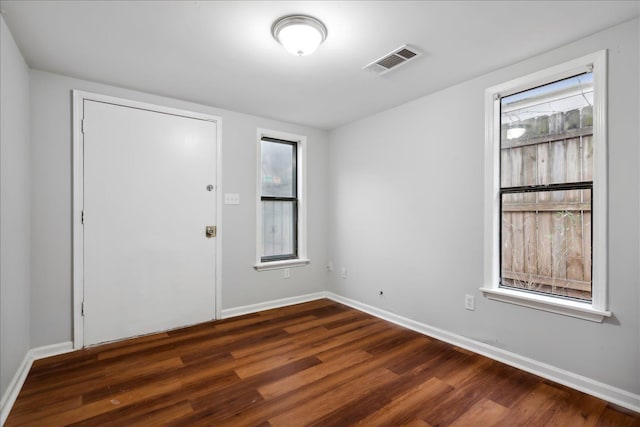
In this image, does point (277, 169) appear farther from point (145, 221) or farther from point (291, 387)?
point (291, 387)

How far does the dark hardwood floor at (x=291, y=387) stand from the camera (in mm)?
1774

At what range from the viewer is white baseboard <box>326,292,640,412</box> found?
1.88m

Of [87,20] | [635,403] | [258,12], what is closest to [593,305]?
[635,403]

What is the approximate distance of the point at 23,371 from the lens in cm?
219

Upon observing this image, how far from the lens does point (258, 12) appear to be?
1.79 metres

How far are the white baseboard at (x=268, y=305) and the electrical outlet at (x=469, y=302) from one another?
2072 millimetres

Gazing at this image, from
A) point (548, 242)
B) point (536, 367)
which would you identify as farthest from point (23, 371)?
point (548, 242)

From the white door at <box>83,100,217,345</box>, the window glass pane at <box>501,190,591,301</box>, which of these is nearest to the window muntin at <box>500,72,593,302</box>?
the window glass pane at <box>501,190,591,301</box>

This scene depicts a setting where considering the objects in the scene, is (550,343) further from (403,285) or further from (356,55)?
(356,55)

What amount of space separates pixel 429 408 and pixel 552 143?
82.5 inches

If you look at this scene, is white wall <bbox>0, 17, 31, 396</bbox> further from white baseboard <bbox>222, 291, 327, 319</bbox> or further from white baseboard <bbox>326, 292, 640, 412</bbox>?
white baseboard <bbox>326, 292, 640, 412</bbox>

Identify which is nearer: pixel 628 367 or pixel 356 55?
pixel 628 367

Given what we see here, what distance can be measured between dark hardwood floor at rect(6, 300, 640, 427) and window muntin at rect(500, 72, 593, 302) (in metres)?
0.77

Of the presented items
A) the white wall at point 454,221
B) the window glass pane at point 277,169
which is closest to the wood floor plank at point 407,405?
the white wall at point 454,221
